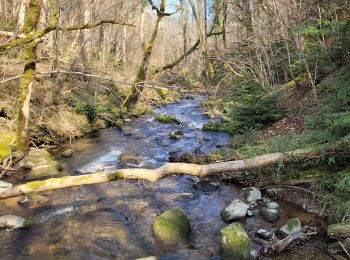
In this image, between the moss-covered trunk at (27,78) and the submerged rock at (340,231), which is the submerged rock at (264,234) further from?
the moss-covered trunk at (27,78)

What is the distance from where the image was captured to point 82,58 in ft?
53.0

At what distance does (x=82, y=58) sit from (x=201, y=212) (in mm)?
11866

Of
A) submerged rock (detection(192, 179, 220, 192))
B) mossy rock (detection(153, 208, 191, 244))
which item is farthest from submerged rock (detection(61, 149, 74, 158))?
mossy rock (detection(153, 208, 191, 244))

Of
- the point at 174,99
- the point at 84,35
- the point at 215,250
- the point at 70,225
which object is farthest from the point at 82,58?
the point at 215,250

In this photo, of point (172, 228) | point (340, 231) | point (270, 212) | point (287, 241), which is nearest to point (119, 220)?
point (172, 228)

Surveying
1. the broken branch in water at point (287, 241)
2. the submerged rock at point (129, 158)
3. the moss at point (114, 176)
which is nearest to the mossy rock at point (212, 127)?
the submerged rock at point (129, 158)

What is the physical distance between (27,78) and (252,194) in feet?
21.3

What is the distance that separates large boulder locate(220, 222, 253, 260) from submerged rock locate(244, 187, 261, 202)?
162 centimetres

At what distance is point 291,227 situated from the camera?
5.55 m

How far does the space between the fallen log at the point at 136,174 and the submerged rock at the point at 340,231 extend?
1737 mm

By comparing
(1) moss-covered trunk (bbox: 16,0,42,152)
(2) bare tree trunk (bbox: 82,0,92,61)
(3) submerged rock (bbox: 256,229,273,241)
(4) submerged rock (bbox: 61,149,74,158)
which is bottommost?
(3) submerged rock (bbox: 256,229,273,241)

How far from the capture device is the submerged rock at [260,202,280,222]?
6.07 m

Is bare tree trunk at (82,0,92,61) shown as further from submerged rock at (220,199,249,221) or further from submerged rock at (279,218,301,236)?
submerged rock at (279,218,301,236)

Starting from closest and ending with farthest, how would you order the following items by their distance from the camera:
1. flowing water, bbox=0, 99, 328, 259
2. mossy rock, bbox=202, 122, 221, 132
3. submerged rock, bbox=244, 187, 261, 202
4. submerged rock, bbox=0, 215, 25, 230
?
flowing water, bbox=0, 99, 328, 259 < submerged rock, bbox=0, 215, 25, 230 < submerged rock, bbox=244, 187, 261, 202 < mossy rock, bbox=202, 122, 221, 132
